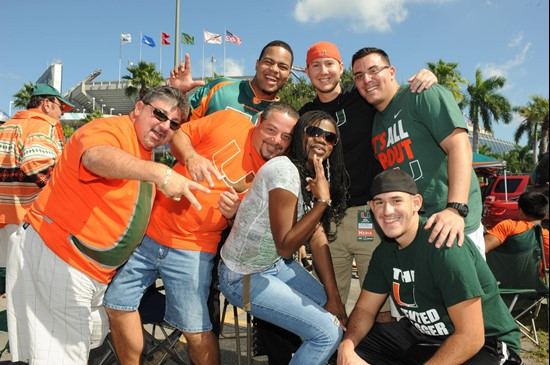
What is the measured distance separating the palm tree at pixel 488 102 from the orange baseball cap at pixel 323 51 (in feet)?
142

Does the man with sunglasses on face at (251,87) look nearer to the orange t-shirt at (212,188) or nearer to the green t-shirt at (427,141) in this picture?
the orange t-shirt at (212,188)

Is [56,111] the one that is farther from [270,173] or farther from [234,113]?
[270,173]

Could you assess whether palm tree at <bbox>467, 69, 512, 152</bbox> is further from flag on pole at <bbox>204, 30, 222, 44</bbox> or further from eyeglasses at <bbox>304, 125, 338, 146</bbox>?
eyeglasses at <bbox>304, 125, 338, 146</bbox>

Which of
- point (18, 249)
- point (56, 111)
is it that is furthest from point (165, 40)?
point (18, 249)

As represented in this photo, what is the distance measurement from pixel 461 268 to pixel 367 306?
0.75 meters

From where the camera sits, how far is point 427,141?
9.91 feet

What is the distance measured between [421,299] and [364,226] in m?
1.04

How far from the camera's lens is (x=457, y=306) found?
7.78 feet

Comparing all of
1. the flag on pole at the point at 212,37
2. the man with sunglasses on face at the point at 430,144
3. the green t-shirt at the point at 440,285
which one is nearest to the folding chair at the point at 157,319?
the green t-shirt at the point at 440,285

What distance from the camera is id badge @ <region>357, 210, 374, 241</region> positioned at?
11.7 ft

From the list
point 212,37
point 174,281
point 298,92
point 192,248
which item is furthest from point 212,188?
point 212,37

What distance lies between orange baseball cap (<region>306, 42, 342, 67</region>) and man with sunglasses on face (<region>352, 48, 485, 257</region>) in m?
0.43

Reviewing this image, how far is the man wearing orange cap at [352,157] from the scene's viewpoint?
11.7 ft

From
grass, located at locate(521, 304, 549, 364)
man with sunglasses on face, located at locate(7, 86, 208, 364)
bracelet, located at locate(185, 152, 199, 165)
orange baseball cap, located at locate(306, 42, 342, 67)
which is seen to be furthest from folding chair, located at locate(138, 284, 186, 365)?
grass, located at locate(521, 304, 549, 364)
